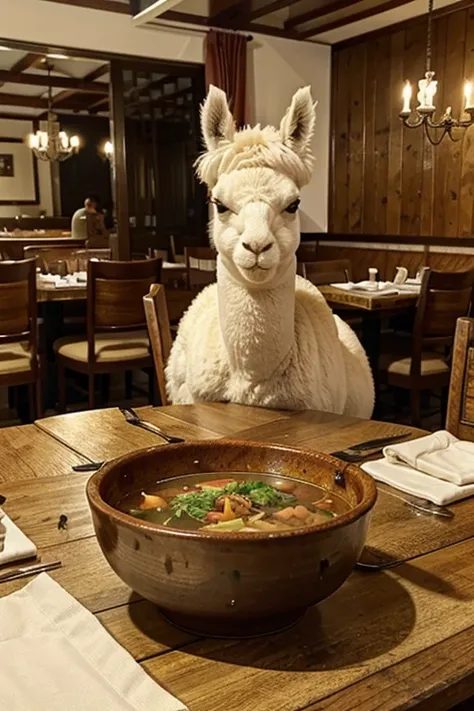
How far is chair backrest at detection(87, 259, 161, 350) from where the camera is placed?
3.82m

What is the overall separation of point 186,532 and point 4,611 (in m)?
0.24

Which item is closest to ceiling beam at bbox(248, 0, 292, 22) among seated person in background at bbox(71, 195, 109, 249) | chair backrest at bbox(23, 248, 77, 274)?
chair backrest at bbox(23, 248, 77, 274)

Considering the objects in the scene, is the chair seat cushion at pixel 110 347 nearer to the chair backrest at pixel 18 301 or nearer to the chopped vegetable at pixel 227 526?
the chair backrest at pixel 18 301

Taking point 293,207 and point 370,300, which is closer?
point 293,207

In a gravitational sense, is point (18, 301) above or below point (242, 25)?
below

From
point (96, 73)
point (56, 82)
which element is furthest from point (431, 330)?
point (56, 82)

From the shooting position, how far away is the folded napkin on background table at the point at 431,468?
1062 mm

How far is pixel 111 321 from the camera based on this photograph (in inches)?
155

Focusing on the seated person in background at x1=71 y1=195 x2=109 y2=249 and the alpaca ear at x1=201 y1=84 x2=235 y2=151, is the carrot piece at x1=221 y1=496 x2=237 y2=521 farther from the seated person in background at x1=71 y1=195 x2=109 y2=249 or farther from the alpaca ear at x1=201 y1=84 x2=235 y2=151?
the seated person in background at x1=71 y1=195 x2=109 y2=249

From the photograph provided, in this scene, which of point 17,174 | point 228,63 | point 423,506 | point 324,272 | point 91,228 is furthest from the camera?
point 17,174

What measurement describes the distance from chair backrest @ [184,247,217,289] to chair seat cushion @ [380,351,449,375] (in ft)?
4.77

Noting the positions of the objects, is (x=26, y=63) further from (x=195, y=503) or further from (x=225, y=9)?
(x=195, y=503)

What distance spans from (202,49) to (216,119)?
4821 mm

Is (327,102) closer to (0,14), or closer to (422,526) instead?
(0,14)
